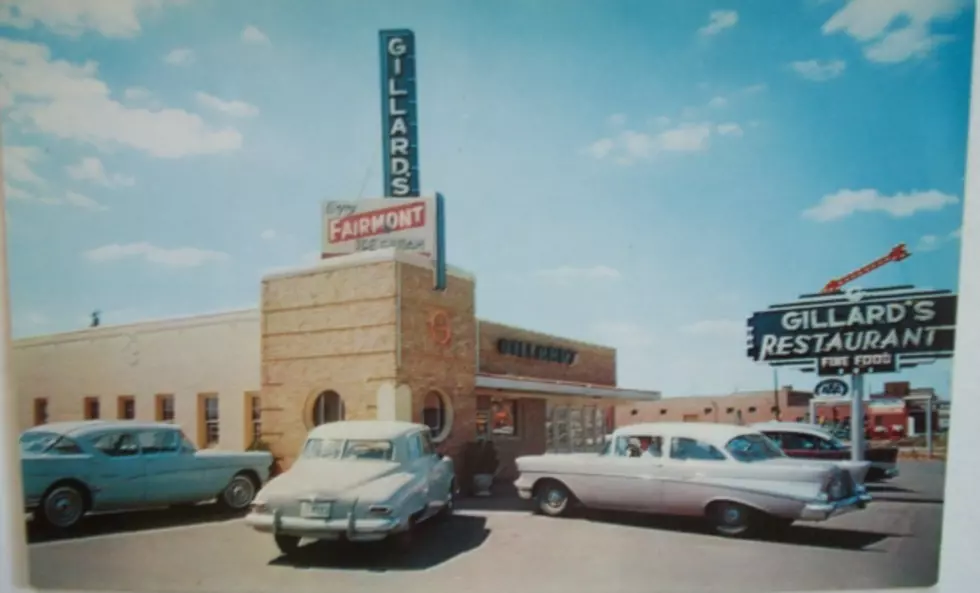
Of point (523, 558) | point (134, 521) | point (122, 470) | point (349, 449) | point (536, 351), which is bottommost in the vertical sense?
point (523, 558)

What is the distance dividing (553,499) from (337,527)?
292cm

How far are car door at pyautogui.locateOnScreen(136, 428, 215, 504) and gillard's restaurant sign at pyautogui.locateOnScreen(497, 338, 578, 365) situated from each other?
3584mm

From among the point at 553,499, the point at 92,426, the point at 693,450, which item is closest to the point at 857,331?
the point at 693,450

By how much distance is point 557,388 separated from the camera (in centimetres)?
920

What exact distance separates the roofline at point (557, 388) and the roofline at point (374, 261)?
4.64ft

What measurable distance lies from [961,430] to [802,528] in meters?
1.75

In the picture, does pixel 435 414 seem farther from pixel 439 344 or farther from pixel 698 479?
pixel 698 479

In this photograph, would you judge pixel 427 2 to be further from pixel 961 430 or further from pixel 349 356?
pixel 961 430

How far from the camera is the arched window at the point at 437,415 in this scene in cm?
787

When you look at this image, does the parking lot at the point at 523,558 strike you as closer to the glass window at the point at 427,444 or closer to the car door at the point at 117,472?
the car door at the point at 117,472

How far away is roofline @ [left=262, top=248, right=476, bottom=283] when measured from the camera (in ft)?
24.6

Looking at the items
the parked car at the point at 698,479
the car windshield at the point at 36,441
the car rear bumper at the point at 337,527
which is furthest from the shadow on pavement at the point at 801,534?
the car windshield at the point at 36,441

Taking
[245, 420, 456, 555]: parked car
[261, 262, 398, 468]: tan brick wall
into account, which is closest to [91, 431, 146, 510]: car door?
[261, 262, 398, 468]: tan brick wall

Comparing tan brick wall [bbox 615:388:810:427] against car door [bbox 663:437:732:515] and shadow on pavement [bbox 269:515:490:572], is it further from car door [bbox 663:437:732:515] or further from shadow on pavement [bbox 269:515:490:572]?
shadow on pavement [bbox 269:515:490:572]
